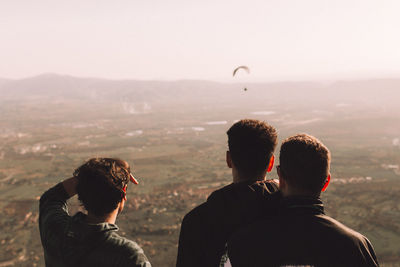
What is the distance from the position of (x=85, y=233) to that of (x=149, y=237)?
29221mm

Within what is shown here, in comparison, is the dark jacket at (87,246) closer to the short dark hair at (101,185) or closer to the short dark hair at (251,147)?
the short dark hair at (101,185)

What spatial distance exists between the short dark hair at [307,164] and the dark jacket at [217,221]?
0.97 feet

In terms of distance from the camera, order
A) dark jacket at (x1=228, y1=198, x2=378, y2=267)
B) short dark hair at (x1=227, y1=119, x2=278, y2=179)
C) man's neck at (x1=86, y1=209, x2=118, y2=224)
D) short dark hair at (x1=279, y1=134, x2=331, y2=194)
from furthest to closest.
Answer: short dark hair at (x1=227, y1=119, x2=278, y2=179) → man's neck at (x1=86, y1=209, x2=118, y2=224) → short dark hair at (x1=279, y1=134, x2=331, y2=194) → dark jacket at (x1=228, y1=198, x2=378, y2=267)

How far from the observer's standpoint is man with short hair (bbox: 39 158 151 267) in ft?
8.46

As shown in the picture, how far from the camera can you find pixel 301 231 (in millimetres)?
2277

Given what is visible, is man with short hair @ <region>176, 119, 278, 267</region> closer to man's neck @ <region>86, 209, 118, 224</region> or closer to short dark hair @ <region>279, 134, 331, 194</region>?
short dark hair @ <region>279, 134, 331, 194</region>

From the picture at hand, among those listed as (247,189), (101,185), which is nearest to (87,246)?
(101,185)

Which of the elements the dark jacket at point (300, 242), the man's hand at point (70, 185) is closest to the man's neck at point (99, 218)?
the man's hand at point (70, 185)

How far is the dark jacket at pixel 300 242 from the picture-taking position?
7.25 ft

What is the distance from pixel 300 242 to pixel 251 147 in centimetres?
89

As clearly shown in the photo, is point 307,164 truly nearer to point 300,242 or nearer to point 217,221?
point 300,242

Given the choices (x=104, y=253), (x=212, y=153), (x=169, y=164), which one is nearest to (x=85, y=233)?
(x=104, y=253)

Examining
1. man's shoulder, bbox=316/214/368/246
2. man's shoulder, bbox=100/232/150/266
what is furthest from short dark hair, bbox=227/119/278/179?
man's shoulder, bbox=100/232/150/266

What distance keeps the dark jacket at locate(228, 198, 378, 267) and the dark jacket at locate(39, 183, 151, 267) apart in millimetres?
788
